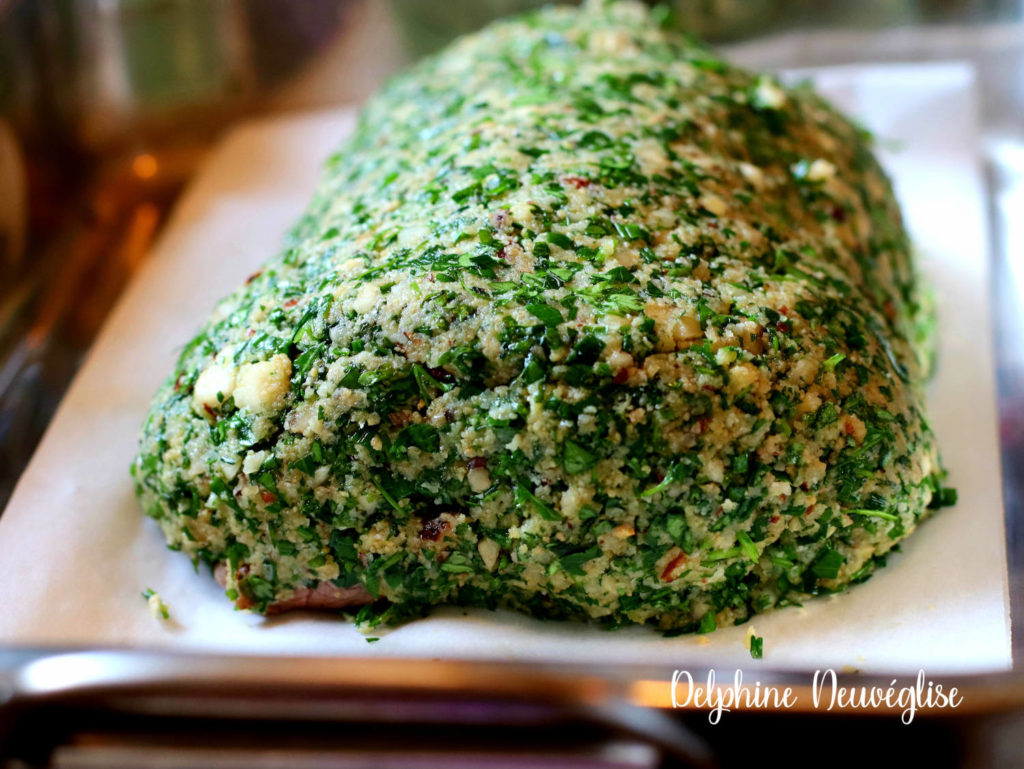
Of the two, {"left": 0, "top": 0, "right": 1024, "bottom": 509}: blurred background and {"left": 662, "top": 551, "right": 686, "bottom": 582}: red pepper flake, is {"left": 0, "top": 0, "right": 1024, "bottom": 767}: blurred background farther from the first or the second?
{"left": 662, "top": 551, "right": 686, "bottom": 582}: red pepper flake

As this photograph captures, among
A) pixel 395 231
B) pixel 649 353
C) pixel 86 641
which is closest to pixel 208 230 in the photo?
pixel 395 231

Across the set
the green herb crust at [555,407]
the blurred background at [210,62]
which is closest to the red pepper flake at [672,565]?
the green herb crust at [555,407]

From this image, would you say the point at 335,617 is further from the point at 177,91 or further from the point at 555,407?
the point at 177,91

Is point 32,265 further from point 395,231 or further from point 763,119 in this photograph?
point 763,119

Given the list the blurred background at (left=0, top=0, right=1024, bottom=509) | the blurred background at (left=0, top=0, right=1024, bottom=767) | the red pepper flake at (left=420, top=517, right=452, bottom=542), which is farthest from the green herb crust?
the blurred background at (left=0, top=0, right=1024, bottom=509)

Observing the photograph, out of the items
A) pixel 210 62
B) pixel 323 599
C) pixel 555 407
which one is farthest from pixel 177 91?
pixel 555 407

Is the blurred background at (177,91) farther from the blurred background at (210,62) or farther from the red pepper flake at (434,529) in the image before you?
the red pepper flake at (434,529)
